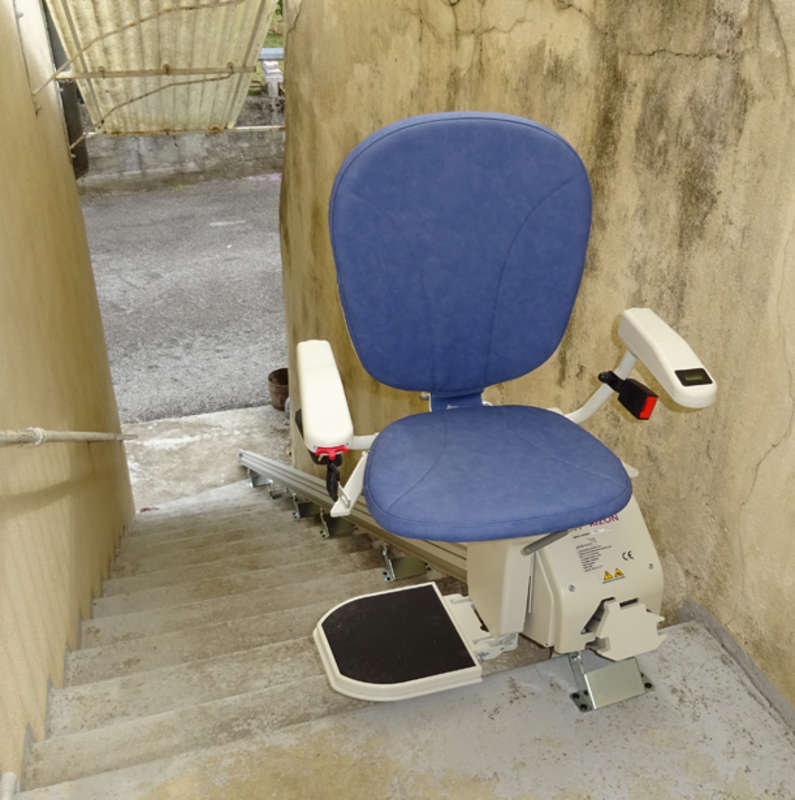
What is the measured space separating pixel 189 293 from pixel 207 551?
508cm

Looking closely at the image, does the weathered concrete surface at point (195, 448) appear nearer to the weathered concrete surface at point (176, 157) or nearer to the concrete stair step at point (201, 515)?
the concrete stair step at point (201, 515)

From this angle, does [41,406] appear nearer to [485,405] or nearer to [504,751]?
[485,405]

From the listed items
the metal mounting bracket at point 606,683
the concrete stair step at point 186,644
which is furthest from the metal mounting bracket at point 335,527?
the metal mounting bracket at point 606,683

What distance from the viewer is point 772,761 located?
1434 millimetres

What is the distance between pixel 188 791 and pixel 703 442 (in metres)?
1.23

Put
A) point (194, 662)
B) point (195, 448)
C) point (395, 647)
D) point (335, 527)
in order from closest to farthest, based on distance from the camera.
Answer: point (395, 647)
point (194, 662)
point (335, 527)
point (195, 448)

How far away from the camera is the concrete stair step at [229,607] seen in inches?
98.0

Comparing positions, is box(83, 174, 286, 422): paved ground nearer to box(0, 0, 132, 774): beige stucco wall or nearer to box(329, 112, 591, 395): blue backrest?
box(0, 0, 132, 774): beige stucco wall

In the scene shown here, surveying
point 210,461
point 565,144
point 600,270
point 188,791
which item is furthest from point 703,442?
point 210,461

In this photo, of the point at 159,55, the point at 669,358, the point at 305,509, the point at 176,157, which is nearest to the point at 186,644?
the point at 669,358

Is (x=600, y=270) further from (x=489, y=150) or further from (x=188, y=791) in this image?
(x=188, y=791)

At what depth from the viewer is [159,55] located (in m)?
4.81

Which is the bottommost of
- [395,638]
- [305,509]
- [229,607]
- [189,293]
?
[189,293]

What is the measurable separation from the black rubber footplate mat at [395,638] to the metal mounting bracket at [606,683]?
214 mm
